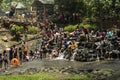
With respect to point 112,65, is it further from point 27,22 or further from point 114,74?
point 27,22

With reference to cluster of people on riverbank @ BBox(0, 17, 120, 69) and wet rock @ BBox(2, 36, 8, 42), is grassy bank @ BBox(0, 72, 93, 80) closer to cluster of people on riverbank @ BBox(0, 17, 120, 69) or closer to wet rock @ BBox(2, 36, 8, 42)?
cluster of people on riverbank @ BBox(0, 17, 120, 69)

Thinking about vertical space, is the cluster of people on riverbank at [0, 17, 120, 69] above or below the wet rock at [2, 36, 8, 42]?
above

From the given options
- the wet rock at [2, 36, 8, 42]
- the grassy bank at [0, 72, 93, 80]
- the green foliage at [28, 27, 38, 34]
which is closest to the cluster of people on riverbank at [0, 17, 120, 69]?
the wet rock at [2, 36, 8, 42]

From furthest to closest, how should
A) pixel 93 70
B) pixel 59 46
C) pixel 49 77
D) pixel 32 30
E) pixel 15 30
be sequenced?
1. pixel 32 30
2. pixel 15 30
3. pixel 59 46
4. pixel 93 70
5. pixel 49 77

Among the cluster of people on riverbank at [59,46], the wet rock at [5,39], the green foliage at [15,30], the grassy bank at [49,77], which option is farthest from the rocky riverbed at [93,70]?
the green foliage at [15,30]

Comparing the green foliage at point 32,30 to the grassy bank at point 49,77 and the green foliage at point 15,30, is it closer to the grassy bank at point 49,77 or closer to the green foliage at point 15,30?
the green foliage at point 15,30

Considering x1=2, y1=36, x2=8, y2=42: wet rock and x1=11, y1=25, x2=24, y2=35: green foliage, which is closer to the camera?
x1=2, y1=36, x2=8, y2=42: wet rock

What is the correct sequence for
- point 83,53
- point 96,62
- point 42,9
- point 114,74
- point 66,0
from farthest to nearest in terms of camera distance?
point 42,9
point 66,0
point 83,53
point 96,62
point 114,74

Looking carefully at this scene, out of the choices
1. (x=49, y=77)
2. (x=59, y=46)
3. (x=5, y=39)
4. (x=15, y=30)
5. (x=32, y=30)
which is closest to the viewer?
(x=49, y=77)

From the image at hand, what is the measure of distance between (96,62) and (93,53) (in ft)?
9.34

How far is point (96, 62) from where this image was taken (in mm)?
32812

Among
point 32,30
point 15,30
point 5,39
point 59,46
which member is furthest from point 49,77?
point 32,30

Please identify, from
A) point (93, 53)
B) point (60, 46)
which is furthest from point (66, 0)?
point (93, 53)

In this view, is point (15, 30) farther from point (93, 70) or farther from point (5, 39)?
point (93, 70)
